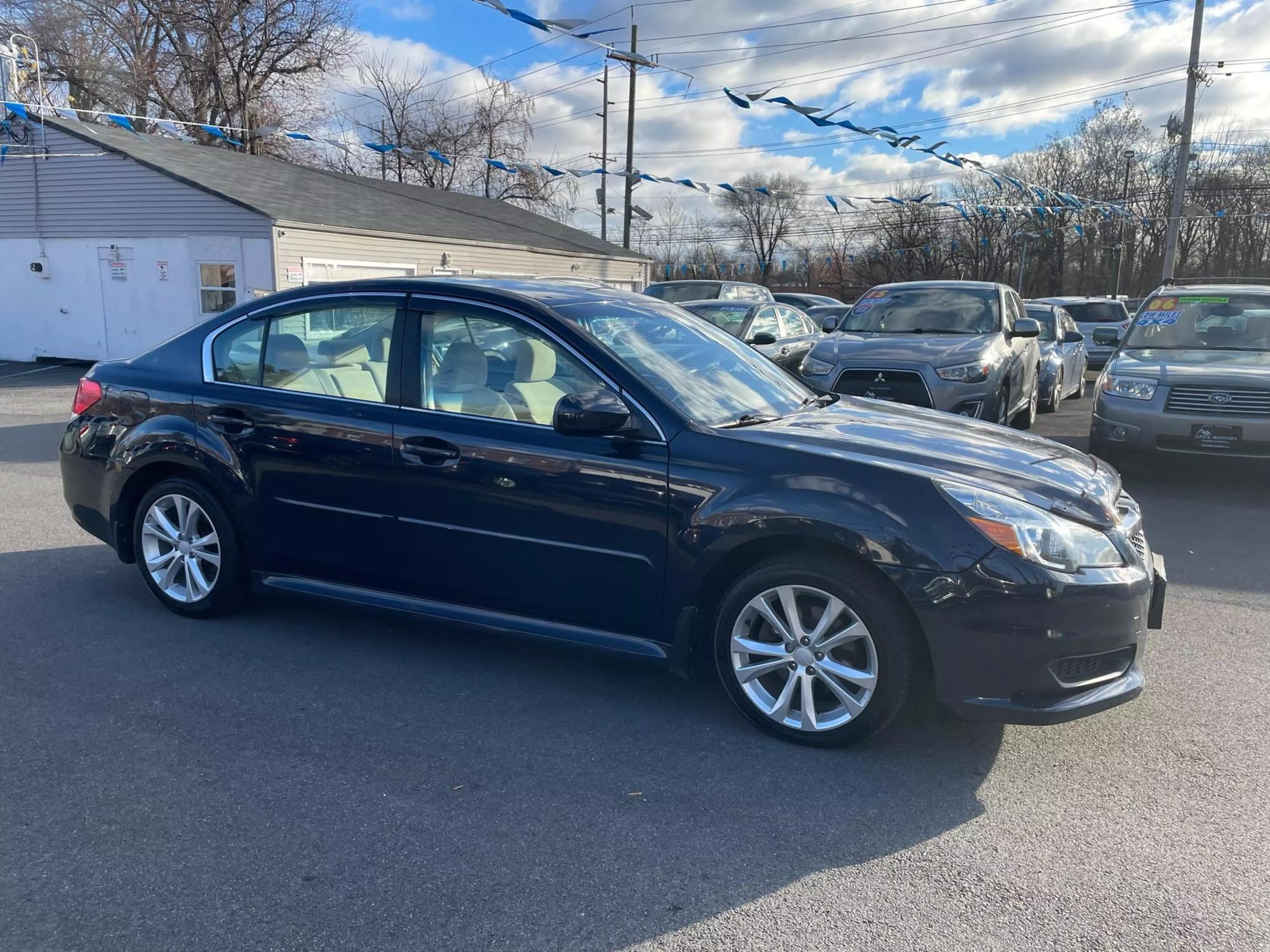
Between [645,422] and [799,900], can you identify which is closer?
[799,900]

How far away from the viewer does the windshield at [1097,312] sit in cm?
2195

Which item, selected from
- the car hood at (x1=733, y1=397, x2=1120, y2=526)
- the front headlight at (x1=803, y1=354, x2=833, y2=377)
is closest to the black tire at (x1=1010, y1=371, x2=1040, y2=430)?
the front headlight at (x1=803, y1=354, x2=833, y2=377)

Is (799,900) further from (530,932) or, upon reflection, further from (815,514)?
(815,514)

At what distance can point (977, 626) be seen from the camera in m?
3.18

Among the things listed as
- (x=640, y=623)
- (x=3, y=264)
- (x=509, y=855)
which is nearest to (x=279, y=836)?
(x=509, y=855)

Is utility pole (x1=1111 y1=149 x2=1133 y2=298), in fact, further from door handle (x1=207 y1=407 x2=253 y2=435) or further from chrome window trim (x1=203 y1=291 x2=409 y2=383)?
door handle (x1=207 y1=407 x2=253 y2=435)

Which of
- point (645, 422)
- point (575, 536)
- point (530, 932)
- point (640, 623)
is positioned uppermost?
point (645, 422)

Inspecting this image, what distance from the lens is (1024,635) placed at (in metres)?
3.16

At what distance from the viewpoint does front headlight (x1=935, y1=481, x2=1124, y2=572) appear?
3203mm

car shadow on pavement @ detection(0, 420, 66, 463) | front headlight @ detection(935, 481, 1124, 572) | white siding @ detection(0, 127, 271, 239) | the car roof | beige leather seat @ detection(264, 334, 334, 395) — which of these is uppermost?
white siding @ detection(0, 127, 271, 239)

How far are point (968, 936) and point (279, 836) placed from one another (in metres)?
2.01

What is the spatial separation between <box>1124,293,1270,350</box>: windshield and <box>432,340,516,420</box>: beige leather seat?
7372 mm

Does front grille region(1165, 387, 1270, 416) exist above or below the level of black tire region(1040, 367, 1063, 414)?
above

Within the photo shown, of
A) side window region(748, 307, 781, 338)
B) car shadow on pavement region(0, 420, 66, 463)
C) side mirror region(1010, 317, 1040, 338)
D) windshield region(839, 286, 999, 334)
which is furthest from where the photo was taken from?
side window region(748, 307, 781, 338)
